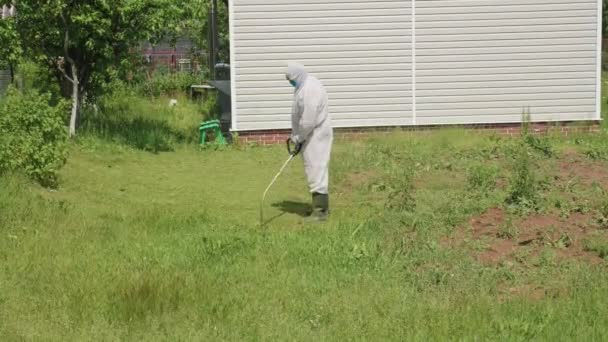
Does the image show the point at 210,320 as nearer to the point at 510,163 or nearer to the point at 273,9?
the point at 510,163

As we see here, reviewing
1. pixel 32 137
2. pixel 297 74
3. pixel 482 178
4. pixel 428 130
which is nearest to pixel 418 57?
pixel 428 130

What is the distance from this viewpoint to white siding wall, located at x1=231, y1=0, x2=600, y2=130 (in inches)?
630

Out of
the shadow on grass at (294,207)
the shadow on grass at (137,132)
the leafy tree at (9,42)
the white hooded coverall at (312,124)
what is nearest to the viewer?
the white hooded coverall at (312,124)

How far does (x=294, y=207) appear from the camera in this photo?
10.2 meters

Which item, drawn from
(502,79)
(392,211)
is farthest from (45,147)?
Answer: (502,79)

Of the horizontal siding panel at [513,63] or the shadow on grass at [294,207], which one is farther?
the horizontal siding panel at [513,63]

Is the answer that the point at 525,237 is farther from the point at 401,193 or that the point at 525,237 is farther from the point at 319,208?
the point at 401,193

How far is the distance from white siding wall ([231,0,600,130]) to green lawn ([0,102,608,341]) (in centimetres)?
450

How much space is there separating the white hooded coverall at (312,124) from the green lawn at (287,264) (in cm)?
52

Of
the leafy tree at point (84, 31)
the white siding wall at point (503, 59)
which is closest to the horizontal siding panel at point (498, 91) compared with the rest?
the white siding wall at point (503, 59)

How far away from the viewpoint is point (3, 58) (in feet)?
44.7

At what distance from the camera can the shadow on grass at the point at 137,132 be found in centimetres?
1501

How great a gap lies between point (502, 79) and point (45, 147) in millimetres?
9380

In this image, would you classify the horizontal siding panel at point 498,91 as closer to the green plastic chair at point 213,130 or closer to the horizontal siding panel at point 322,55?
the horizontal siding panel at point 322,55
